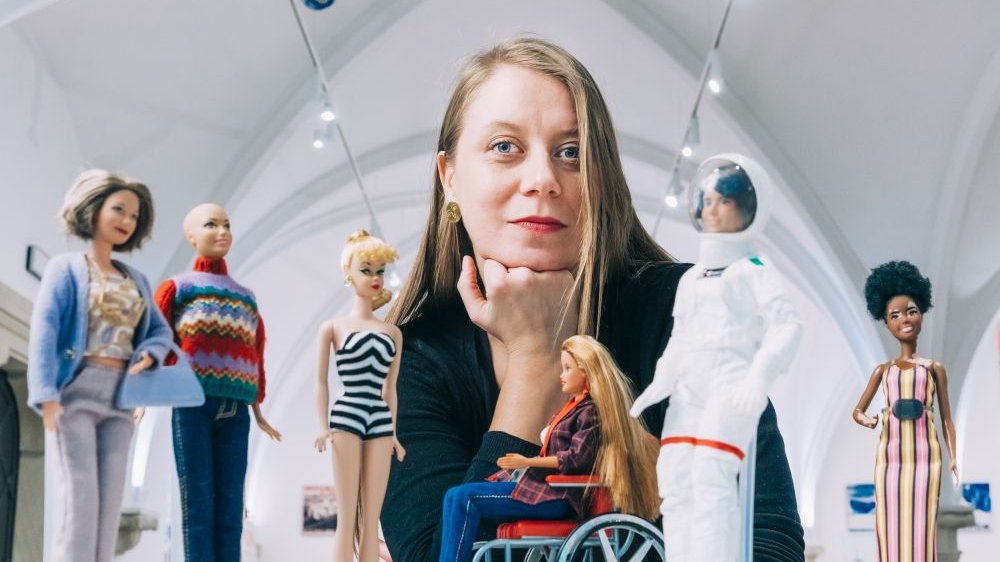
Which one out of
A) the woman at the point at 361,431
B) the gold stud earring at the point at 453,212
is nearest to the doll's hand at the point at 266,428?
the woman at the point at 361,431

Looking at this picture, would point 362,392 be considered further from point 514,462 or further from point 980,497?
point 980,497

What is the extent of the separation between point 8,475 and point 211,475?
5132 mm

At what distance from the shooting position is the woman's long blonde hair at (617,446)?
2057 mm

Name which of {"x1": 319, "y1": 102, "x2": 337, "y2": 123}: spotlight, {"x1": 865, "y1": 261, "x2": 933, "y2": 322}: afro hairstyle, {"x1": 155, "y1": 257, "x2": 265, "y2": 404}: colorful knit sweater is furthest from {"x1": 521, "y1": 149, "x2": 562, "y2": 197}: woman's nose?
{"x1": 319, "y1": 102, "x2": 337, "y2": 123}: spotlight

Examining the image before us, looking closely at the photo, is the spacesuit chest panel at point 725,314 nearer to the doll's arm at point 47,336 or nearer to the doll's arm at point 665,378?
the doll's arm at point 665,378

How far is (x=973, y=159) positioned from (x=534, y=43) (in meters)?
8.61

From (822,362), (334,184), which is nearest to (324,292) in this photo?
(334,184)

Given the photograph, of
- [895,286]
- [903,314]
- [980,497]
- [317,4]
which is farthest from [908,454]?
[980,497]

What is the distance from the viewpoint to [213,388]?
3.25 metres

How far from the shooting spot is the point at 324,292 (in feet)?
58.7

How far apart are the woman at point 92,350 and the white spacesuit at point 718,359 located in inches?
62.3

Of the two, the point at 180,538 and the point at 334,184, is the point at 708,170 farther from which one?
the point at 334,184

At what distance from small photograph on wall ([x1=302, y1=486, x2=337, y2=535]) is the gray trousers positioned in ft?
51.9

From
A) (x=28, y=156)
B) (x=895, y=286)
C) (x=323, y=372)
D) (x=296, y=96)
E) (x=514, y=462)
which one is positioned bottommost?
(x=514, y=462)
